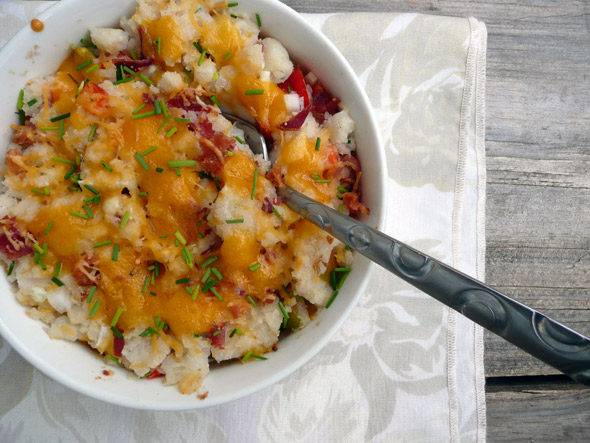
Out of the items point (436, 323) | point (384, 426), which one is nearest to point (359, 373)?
point (384, 426)

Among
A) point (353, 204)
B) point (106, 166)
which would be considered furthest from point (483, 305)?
point (106, 166)

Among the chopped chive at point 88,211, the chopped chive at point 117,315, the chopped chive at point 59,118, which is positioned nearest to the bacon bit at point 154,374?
the chopped chive at point 117,315

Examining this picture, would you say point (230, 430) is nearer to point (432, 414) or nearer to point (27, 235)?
point (432, 414)

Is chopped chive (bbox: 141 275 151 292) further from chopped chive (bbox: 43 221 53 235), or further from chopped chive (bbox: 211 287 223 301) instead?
chopped chive (bbox: 43 221 53 235)

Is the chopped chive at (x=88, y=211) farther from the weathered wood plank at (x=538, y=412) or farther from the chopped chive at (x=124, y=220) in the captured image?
the weathered wood plank at (x=538, y=412)

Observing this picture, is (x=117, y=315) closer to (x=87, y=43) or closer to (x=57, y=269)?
(x=57, y=269)

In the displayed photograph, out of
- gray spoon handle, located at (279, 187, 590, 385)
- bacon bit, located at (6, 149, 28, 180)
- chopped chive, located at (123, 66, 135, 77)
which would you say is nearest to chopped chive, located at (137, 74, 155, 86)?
chopped chive, located at (123, 66, 135, 77)

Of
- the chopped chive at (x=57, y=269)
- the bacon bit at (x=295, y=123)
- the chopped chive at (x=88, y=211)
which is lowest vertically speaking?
the chopped chive at (x=57, y=269)
